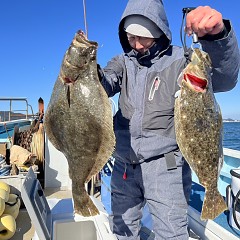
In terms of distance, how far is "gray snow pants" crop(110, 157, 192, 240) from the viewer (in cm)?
236

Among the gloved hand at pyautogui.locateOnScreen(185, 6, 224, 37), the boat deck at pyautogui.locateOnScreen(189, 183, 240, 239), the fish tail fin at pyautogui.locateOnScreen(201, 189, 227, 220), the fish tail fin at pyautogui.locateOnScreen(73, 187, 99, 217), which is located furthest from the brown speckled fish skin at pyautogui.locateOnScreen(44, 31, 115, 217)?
the boat deck at pyautogui.locateOnScreen(189, 183, 240, 239)

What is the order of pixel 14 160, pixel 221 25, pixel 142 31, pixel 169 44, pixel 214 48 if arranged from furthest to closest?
1. pixel 14 160
2. pixel 169 44
3. pixel 142 31
4. pixel 214 48
5. pixel 221 25

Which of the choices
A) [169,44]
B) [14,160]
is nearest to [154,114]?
[169,44]

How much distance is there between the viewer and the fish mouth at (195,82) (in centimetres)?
195

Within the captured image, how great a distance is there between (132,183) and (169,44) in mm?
1235

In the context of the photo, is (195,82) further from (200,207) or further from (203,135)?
(200,207)

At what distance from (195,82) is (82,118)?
80cm

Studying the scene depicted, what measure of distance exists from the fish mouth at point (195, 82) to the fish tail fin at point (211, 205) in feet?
2.41

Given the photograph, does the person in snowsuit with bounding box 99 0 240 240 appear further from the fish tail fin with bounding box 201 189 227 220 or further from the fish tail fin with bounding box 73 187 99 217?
the fish tail fin with bounding box 73 187 99 217

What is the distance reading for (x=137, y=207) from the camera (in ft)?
8.84

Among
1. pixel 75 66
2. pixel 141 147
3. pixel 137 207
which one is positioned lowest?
pixel 137 207

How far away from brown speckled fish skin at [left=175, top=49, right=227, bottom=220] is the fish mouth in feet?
0.05

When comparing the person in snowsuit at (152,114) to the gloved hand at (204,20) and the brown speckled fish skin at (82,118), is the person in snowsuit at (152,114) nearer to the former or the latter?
the brown speckled fish skin at (82,118)

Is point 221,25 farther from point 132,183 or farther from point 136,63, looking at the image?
point 132,183
